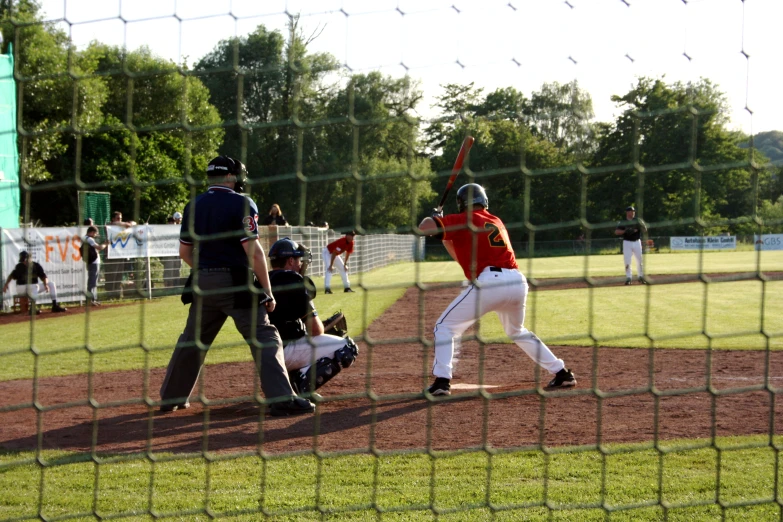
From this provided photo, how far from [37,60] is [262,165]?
4.86 ft

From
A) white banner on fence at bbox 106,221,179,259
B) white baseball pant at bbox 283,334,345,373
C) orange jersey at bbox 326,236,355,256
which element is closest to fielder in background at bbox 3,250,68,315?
white banner on fence at bbox 106,221,179,259

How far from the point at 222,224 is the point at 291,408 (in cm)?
160

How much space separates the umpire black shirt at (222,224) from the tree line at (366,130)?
28 centimetres

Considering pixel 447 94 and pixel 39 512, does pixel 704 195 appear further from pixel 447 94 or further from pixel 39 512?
pixel 39 512

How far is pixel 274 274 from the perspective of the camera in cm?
662

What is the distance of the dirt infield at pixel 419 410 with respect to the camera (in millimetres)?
5371

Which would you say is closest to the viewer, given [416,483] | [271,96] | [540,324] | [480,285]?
[416,483]

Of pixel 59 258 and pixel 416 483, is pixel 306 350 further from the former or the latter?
pixel 59 258

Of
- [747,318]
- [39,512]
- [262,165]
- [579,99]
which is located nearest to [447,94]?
[579,99]

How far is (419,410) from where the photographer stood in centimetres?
652

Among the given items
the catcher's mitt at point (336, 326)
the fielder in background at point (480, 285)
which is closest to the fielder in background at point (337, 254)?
the catcher's mitt at point (336, 326)

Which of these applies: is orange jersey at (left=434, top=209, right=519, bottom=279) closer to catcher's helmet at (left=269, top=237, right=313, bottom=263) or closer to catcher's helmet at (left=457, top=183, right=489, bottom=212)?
catcher's helmet at (left=457, top=183, right=489, bottom=212)

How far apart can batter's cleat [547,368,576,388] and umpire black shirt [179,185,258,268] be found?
297 cm

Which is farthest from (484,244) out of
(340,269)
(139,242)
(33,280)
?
(340,269)
